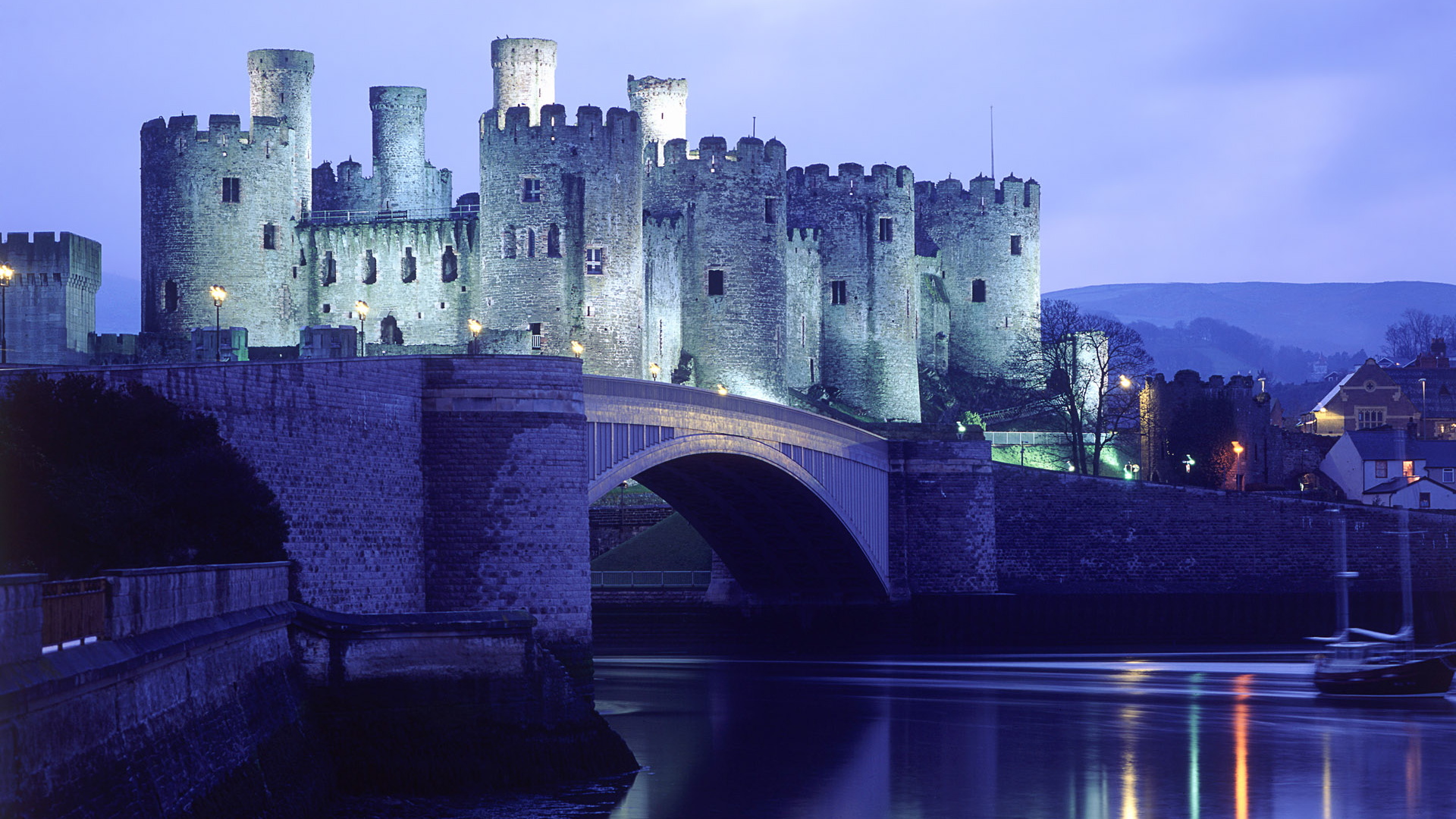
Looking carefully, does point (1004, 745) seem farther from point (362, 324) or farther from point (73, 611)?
point (73, 611)

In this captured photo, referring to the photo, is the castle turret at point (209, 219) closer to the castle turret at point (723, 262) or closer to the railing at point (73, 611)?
the castle turret at point (723, 262)

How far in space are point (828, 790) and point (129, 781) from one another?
528 inches

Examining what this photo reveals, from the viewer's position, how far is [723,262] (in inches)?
2290

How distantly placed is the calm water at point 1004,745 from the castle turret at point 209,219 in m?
18.1

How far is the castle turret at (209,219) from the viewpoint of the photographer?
5212 centimetres

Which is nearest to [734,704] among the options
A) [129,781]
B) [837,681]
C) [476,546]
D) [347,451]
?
[837,681]

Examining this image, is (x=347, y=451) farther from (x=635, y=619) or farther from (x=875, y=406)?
(x=875, y=406)

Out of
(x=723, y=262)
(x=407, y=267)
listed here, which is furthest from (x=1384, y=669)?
(x=407, y=267)

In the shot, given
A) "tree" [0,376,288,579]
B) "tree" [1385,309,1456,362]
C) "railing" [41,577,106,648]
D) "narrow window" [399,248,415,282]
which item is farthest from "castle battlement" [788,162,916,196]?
"tree" [1385,309,1456,362]

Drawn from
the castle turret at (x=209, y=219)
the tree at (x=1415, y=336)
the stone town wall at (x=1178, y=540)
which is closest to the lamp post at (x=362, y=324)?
the castle turret at (x=209, y=219)

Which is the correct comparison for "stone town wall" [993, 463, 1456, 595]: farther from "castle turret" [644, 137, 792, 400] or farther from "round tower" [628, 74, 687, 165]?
"round tower" [628, 74, 687, 165]

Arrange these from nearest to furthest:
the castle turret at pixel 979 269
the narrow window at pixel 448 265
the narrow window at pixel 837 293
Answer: the narrow window at pixel 448 265, the narrow window at pixel 837 293, the castle turret at pixel 979 269

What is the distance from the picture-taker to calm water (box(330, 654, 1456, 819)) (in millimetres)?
23250

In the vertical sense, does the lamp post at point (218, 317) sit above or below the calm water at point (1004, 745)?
above
